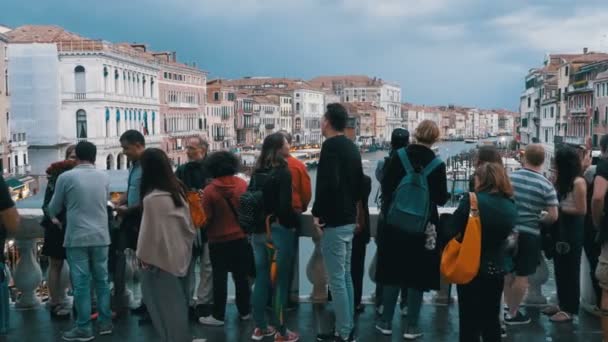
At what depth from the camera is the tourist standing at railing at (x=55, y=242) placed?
14.0 ft

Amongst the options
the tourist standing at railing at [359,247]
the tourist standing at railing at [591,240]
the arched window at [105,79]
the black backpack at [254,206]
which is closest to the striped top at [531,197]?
the tourist standing at railing at [591,240]

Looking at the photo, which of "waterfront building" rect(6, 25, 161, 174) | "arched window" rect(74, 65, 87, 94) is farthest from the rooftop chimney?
"arched window" rect(74, 65, 87, 94)

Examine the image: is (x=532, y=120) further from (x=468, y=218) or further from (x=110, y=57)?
(x=468, y=218)

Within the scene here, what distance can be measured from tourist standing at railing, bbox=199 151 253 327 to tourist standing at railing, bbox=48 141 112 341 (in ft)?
2.01

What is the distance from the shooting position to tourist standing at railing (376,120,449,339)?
3771mm

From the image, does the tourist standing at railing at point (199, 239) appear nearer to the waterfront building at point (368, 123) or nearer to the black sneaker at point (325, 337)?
the black sneaker at point (325, 337)

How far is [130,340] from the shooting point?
13.7ft

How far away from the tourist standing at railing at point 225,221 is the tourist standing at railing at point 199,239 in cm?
18

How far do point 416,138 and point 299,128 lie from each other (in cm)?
8275

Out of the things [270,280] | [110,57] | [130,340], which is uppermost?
[110,57]

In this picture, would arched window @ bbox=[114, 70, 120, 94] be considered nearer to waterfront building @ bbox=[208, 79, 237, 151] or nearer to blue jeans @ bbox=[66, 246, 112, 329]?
waterfront building @ bbox=[208, 79, 237, 151]

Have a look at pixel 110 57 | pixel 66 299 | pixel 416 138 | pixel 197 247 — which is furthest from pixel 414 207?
pixel 110 57

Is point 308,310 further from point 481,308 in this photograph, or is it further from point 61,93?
point 61,93

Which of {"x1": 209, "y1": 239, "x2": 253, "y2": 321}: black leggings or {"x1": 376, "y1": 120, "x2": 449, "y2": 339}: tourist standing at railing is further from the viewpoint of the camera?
{"x1": 209, "y1": 239, "x2": 253, "y2": 321}: black leggings
